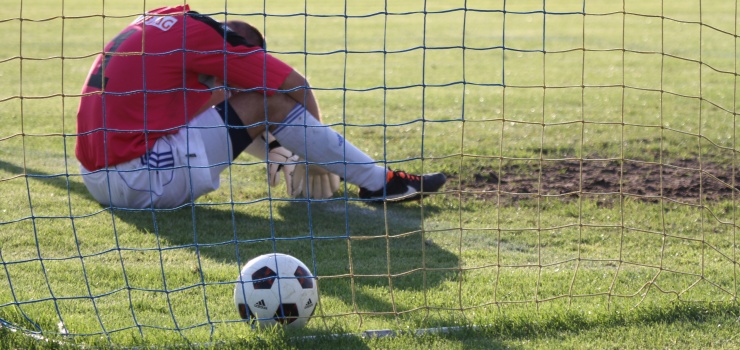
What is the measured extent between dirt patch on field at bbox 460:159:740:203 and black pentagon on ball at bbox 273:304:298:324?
2475 mm

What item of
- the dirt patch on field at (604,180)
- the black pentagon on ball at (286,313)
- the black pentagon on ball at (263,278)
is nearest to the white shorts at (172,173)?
the black pentagon on ball at (263,278)

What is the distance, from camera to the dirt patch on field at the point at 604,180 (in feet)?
19.7

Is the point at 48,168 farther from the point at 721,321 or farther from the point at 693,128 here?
the point at 693,128

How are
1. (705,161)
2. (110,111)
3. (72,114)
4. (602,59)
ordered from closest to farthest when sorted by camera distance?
(110,111), (705,161), (72,114), (602,59)

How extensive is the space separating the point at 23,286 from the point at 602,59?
10.3m

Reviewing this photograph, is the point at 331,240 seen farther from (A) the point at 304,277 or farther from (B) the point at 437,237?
A: (A) the point at 304,277

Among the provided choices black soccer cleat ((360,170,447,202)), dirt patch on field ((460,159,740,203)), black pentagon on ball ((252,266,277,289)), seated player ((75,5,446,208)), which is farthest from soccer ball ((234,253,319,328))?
dirt patch on field ((460,159,740,203))

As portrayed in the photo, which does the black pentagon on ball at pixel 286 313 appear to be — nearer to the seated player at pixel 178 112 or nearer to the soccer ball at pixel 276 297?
the soccer ball at pixel 276 297

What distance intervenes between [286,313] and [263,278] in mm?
178

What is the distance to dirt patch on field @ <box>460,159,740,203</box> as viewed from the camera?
19.7ft

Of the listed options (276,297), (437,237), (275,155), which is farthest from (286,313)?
(275,155)

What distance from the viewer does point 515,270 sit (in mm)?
4582

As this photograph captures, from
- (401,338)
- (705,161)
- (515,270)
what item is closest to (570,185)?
(705,161)

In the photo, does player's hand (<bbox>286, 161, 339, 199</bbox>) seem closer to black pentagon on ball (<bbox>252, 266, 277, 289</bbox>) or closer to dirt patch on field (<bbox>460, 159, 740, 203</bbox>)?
dirt patch on field (<bbox>460, 159, 740, 203</bbox>)
